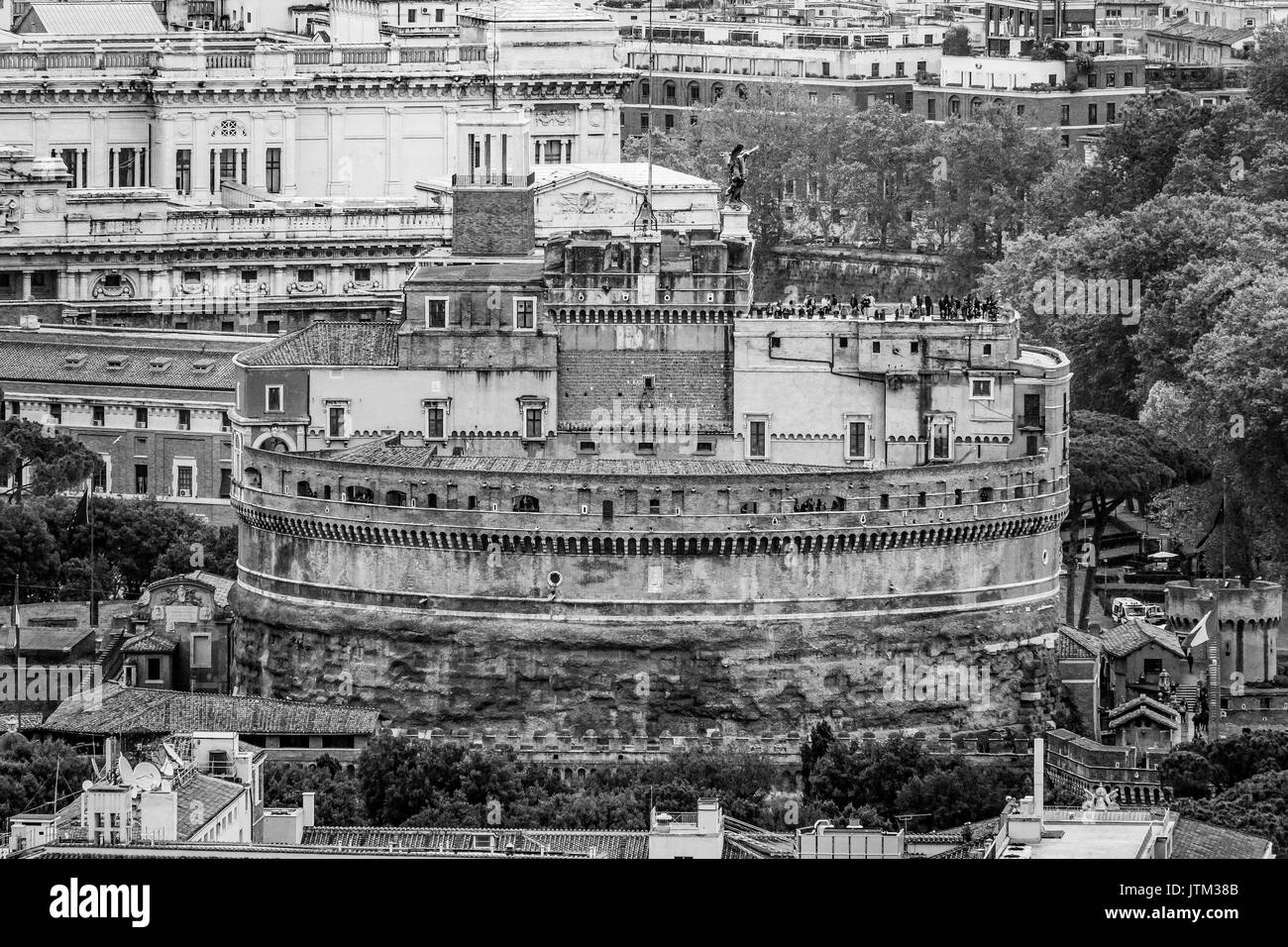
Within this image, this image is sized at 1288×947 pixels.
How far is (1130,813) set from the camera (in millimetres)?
64812

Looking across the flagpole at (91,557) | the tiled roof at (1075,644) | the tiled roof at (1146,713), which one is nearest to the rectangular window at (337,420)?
the flagpole at (91,557)

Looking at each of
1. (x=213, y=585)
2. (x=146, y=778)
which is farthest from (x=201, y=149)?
(x=146, y=778)

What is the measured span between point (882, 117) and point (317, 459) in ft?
335

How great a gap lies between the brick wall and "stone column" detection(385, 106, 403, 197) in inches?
2543

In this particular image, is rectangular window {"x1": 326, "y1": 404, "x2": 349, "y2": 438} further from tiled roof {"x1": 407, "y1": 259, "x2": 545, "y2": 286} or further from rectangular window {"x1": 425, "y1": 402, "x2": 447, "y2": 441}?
tiled roof {"x1": 407, "y1": 259, "x2": 545, "y2": 286}

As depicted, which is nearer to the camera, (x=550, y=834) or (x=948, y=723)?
(x=550, y=834)

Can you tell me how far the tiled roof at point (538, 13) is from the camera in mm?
173750

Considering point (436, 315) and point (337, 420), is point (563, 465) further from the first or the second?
point (337, 420)

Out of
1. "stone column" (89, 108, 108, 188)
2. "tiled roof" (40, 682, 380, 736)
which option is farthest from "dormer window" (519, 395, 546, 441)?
"stone column" (89, 108, 108, 188)

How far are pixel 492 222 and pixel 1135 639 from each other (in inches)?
879

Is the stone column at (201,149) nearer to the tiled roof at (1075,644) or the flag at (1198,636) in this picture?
the tiled roof at (1075,644)

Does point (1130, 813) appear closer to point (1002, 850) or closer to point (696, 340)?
point (1002, 850)

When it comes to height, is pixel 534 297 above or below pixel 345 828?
A: above
